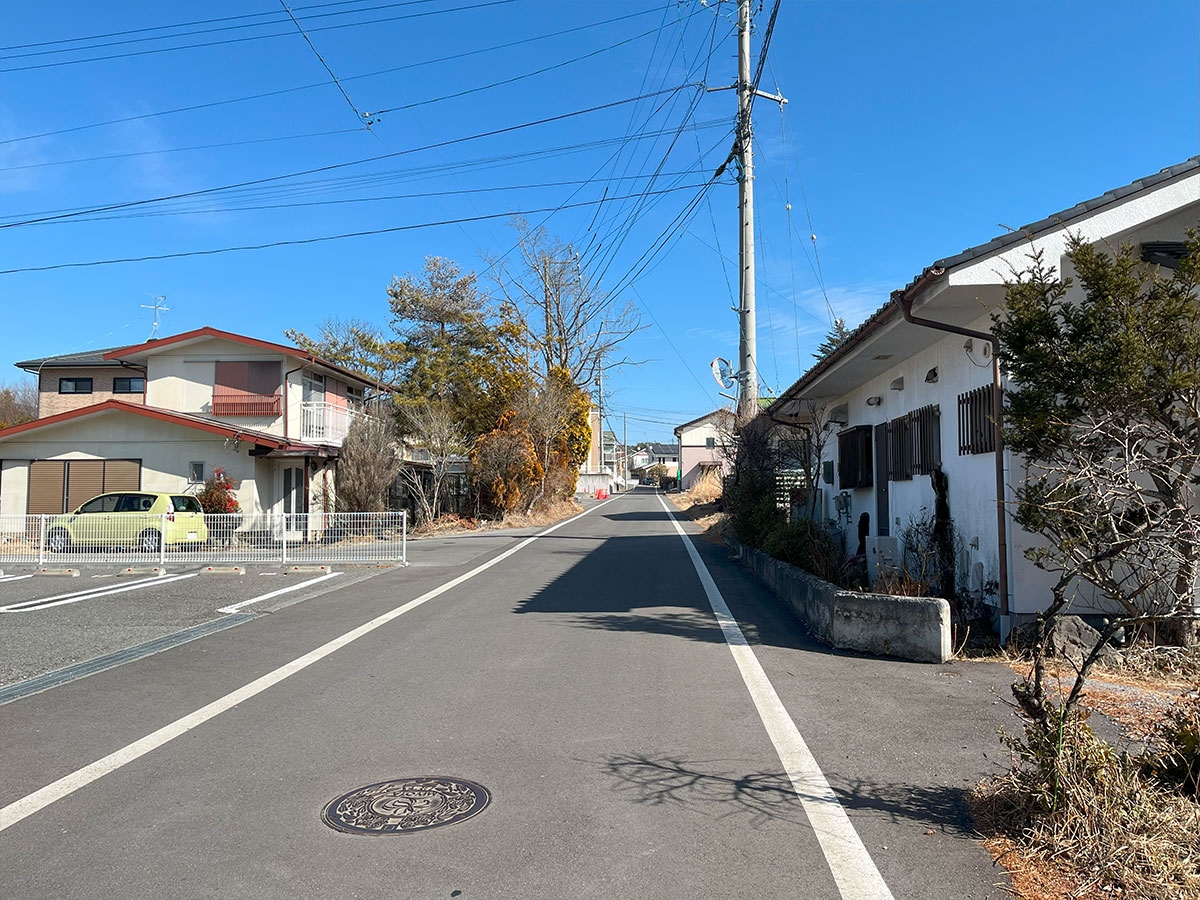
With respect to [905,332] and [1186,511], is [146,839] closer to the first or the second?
[1186,511]

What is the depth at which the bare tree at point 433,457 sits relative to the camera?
30.4m

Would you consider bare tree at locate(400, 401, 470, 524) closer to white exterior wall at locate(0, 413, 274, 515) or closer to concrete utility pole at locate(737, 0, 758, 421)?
white exterior wall at locate(0, 413, 274, 515)

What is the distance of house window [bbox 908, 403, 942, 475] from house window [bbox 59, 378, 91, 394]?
32.2 metres

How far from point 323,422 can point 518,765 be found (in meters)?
26.3

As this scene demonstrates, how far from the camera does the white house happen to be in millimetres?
7516

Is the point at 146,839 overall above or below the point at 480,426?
below

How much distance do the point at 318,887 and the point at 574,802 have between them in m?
1.37

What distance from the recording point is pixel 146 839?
4.08 meters

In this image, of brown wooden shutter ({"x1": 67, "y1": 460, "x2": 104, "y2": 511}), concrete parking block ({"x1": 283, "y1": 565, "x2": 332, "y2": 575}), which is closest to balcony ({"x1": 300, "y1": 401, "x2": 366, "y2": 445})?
brown wooden shutter ({"x1": 67, "y1": 460, "x2": 104, "y2": 511})

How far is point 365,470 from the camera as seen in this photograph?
86.9 ft

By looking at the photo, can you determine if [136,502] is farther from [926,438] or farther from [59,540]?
[926,438]

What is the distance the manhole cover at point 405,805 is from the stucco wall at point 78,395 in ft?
105

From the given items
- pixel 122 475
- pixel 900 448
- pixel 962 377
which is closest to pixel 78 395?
pixel 122 475

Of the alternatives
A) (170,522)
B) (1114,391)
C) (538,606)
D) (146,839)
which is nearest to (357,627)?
(538,606)
